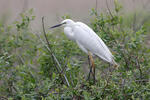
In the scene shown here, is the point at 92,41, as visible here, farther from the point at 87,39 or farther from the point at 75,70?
the point at 75,70

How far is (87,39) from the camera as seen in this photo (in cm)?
276

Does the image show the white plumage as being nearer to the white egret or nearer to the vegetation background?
the white egret

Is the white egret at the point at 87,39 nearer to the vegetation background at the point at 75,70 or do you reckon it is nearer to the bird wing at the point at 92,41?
the bird wing at the point at 92,41

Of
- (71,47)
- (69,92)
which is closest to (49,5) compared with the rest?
(71,47)

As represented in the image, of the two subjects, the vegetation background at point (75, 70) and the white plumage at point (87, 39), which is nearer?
the vegetation background at point (75, 70)

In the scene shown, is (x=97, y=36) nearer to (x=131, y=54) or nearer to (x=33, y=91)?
(x=131, y=54)

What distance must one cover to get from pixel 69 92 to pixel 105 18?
1.01m

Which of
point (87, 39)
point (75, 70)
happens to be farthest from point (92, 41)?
point (75, 70)

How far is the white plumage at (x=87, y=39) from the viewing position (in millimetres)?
2650

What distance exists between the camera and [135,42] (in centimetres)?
267

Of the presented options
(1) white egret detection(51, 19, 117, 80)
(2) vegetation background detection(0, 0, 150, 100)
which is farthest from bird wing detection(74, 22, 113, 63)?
(2) vegetation background detection(0, 0, 150, 100)

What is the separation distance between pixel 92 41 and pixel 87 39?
0.08 meters

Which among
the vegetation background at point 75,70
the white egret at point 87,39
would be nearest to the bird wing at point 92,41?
the white egret at point 87,39

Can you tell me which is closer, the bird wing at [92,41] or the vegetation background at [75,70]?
the vegetation background at [75,70]
